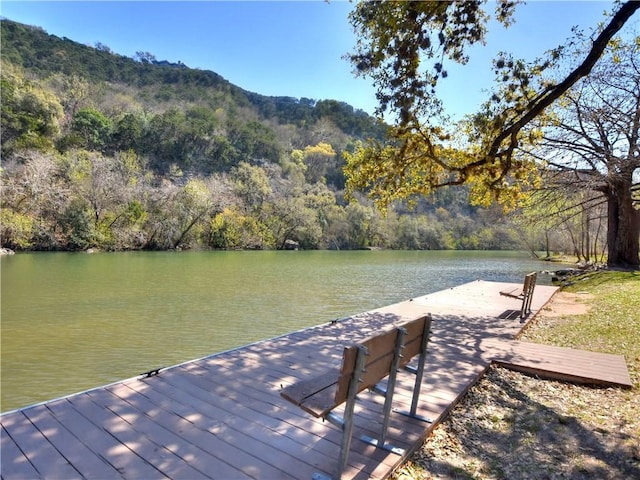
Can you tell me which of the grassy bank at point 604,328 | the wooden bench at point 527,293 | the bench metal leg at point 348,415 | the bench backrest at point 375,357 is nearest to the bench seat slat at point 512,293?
the wooden bench at point 527,293

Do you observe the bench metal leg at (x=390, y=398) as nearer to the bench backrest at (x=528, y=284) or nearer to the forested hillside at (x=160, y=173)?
the bench backrest at (x=528, y=284)

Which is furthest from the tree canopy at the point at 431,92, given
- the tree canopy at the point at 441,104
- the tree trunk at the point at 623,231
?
the tree trunk at the point at 623,231

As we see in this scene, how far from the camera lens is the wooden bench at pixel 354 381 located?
220 cm

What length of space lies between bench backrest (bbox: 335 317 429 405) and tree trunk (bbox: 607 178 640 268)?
16.7 metres

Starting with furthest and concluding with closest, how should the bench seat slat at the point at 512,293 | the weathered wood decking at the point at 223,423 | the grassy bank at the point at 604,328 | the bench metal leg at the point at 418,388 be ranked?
the bench seat slat at the point at 512,293, the grassy bank at the point at 604,328, the bench metal leg at the point at 418,388, the weathered wood decking at the point at 223,423

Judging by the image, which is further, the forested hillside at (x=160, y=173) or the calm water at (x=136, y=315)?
the forested hillside at (x=160, y=173)

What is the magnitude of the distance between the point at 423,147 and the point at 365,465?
7345 mm

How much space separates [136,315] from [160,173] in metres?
61.0

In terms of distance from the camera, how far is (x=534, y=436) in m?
3.03

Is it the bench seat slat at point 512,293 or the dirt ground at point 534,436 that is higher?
the bench seat slat at point 512,293

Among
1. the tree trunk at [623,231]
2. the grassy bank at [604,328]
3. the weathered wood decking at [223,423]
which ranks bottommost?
the weathered wood decking at [223,423]

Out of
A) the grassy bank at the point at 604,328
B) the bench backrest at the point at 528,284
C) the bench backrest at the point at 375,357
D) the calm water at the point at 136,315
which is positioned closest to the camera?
the bench backrest at the point at 375,357

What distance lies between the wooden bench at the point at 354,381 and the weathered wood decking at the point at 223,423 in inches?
12.2

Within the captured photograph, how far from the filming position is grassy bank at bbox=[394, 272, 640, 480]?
2574mm
